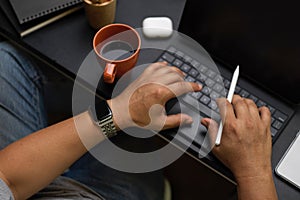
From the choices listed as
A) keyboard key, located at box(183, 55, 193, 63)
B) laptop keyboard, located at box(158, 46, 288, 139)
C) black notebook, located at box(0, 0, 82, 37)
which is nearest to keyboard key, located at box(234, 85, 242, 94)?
laptop keyboard, located at box(158, 46, 288, 139)

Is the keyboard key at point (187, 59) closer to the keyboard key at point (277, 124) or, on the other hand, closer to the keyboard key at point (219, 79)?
the keyboard key at point (219, 79)

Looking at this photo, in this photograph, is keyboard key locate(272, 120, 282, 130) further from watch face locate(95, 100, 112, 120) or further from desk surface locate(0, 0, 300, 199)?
watch face locate(95, 100, 112, 120)

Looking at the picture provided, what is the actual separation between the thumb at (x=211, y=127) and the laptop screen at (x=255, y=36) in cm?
13

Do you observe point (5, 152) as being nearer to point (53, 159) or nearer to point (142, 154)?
point (53, 159)

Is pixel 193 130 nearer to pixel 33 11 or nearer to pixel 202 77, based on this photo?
pixel 202 77

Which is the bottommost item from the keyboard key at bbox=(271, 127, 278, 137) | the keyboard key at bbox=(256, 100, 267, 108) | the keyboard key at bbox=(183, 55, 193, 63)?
the keyboard key at bbox=(271, 127, 278, 137)

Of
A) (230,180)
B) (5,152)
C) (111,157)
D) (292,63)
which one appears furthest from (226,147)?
(5,152)

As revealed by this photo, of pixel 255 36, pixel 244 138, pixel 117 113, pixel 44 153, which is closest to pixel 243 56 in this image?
pixel 255 36

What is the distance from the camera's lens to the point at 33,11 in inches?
32.9

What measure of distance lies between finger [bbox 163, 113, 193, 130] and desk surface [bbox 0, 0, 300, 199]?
0.17 m

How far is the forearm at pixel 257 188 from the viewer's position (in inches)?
27.8

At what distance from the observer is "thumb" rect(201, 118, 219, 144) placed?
0.75 meters

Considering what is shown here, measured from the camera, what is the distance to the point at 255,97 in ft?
2.61

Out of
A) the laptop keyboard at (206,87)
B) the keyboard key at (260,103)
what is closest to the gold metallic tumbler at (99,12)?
the laptop keyboard at (206,87)
